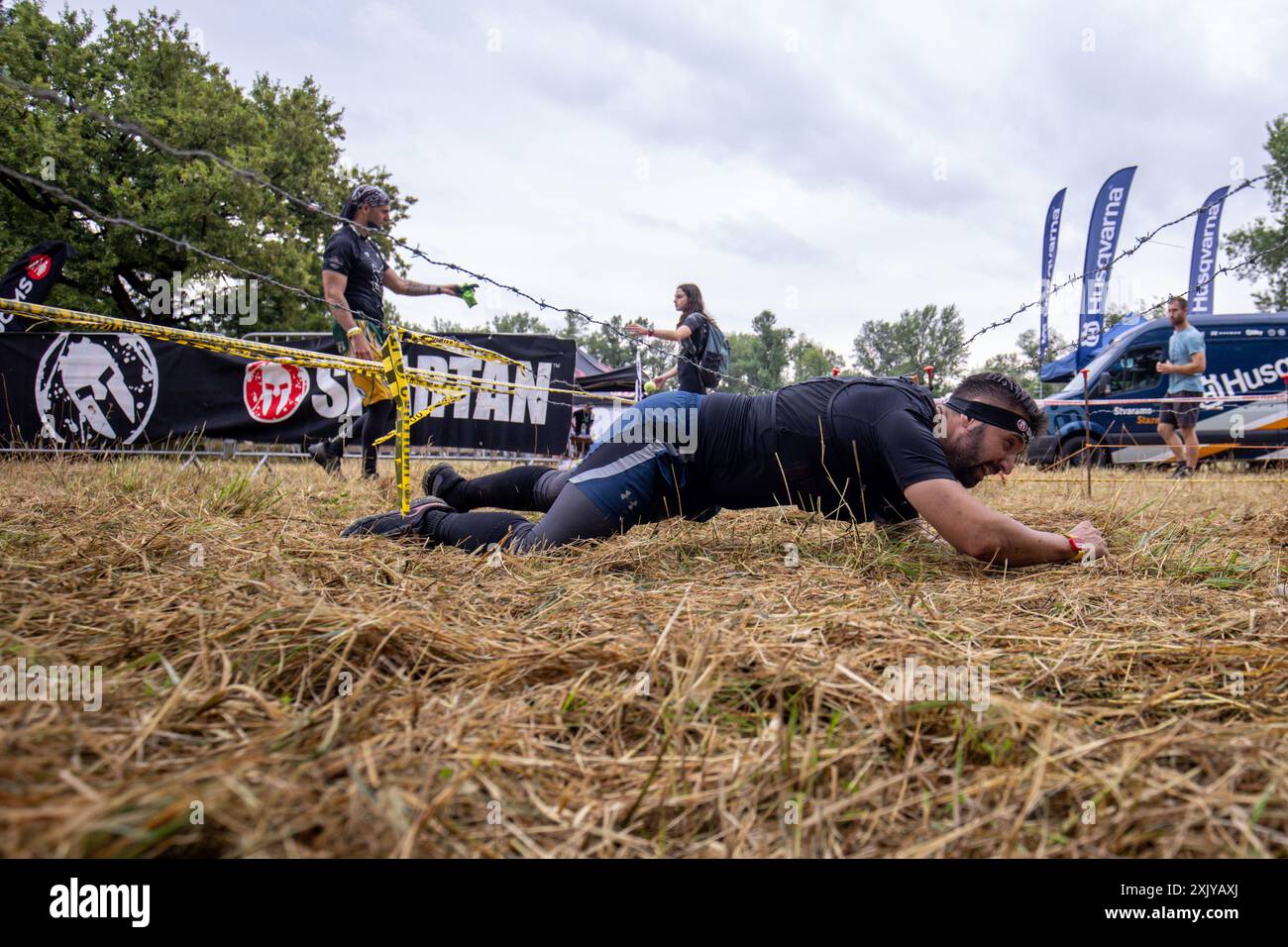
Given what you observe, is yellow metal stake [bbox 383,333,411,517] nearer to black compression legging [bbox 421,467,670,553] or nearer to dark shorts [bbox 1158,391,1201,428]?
black compression legging [bbox 421,467,670,553]

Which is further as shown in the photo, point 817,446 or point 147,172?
point 147,172

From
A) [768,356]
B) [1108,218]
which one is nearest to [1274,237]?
[1108,218]

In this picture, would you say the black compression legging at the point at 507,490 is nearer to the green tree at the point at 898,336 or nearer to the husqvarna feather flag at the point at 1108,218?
the husqvarna feather flag at the point at 1108,218

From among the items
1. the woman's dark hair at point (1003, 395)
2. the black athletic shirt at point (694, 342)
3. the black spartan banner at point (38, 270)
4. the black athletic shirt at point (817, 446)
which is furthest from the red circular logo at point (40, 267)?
the woman's dark hair at point (1003, 395)

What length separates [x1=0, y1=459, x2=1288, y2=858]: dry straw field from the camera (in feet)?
2.35

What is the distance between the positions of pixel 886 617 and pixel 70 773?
1.34 metres

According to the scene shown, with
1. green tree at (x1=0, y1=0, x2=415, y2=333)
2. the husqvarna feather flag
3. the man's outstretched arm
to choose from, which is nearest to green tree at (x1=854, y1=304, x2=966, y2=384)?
the husqvarna feather flag

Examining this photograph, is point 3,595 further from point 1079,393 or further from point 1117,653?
point 1079,393

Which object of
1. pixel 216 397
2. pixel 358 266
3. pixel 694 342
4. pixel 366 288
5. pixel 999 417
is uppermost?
pixel 358 266

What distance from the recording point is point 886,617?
1443 millimetres

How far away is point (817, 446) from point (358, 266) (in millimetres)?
3493

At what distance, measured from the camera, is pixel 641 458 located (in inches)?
88.9

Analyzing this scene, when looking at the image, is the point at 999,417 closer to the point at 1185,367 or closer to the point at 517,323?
the point at 1185,367

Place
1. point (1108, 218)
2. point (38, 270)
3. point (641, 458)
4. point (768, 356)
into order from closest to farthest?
point (641, 458) → point (38, 270) → point (1108, 218) → point (768, 356)
